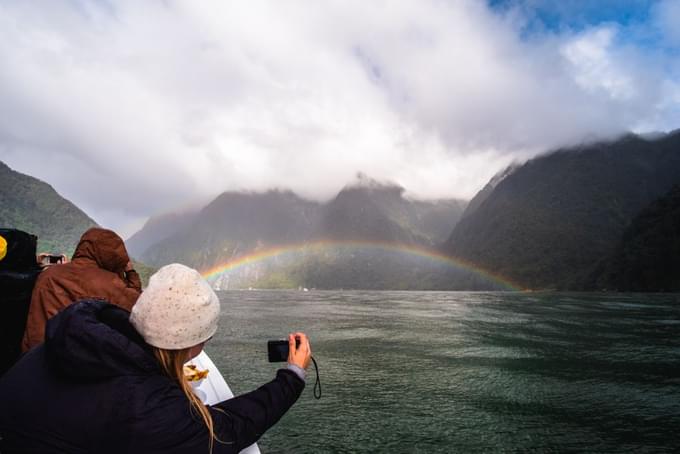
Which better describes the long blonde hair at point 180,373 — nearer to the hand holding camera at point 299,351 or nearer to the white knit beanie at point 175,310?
the white knit beanie at point 175,310

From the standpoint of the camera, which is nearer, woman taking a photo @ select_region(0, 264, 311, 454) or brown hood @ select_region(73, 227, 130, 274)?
woman taking a photo @ select_region(0, 264, 311, 454)

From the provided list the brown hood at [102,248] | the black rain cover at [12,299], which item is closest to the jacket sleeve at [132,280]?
the brown hood at [102,248]

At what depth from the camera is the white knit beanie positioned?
2597 millimetres

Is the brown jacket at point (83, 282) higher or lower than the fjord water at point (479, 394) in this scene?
higher

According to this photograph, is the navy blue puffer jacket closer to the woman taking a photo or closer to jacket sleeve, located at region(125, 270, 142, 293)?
the woman taking a photo

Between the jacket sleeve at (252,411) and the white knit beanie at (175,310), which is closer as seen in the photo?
the white knit beanie at (175,310)

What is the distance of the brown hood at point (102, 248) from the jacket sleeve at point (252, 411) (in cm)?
291

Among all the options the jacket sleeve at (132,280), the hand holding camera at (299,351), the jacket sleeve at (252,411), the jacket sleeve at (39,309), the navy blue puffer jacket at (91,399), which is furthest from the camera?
the jacket sleeve at (132,280)

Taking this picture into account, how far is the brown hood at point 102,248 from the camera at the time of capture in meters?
4.92

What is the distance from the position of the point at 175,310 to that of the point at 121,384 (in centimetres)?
52

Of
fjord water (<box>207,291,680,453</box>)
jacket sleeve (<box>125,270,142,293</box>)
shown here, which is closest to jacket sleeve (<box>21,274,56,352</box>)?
jacket sleeve (<box>125,270,142,293</box>)

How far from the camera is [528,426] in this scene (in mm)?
11086

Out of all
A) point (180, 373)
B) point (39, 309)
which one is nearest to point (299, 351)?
point (180, 373)

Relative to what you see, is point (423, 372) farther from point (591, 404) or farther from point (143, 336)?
point (143, 336)
